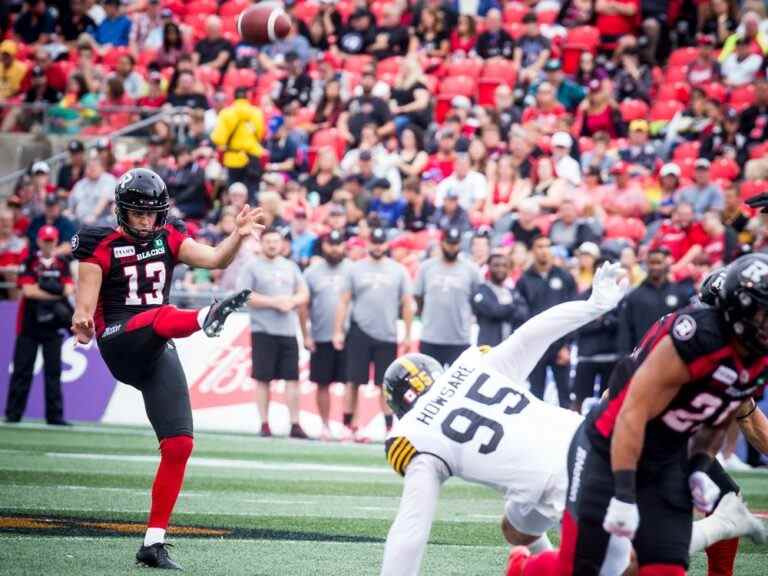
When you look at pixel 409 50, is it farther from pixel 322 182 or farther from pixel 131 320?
pixel 131 320

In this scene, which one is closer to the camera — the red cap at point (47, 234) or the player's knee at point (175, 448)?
the player's knee at point (175, 448)

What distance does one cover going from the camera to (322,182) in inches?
719

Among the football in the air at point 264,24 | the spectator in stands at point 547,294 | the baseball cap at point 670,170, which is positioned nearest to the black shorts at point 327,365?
the spectator in stands at point 547,294

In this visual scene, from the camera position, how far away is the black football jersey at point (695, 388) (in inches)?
189

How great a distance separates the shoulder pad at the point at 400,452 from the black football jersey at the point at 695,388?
0.79 m

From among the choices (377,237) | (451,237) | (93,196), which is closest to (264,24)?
(377,237)

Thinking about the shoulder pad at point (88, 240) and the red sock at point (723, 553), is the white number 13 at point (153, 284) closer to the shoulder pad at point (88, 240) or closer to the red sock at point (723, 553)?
the shoulder pad at point (88, 240)

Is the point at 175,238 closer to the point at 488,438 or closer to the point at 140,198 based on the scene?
the point at 140,198

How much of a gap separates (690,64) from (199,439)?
957 cm

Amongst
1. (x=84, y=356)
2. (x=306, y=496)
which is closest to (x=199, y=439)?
(x=84, y=356)

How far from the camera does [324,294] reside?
14883mm

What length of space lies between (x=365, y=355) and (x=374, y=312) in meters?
0.46

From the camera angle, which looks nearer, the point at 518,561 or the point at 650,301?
the point at 518,561

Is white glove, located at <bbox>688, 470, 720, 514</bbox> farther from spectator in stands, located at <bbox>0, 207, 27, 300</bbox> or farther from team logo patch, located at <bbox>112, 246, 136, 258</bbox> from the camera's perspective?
spectator in stands, located at <bbox>0, 207, 27, 300</bbox>
